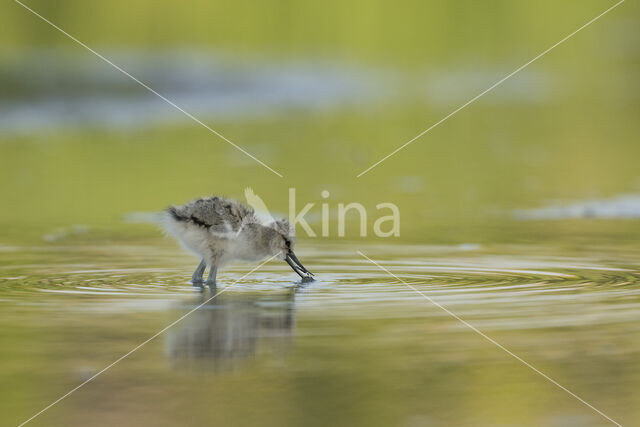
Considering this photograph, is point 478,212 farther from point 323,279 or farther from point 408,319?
point 408,319

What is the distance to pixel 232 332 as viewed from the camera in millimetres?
7414

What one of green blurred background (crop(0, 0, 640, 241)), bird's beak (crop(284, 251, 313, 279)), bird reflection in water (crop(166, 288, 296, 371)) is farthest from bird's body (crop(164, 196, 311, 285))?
green blurred background (crop(0, 0, 640, 241))

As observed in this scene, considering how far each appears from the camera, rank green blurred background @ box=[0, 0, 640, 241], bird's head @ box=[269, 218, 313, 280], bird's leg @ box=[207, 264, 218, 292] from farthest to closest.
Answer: green blurred background @ box=[0, 0, 640, 241]
bird's head @ box=[269, 218, 313, 280]
bird's leg @ box=[207, 264, 218, 292]

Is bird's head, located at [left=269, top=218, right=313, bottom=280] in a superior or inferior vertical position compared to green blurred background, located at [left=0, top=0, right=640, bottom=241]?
inferior

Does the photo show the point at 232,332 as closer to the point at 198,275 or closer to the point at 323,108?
the point at 198,275

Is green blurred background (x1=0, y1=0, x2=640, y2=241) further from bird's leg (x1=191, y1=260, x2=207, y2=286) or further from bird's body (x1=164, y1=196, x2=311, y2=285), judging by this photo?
bird's leg (x1=191, y1=260, x2=207, y2=286)

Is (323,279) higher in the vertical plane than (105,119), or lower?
lower

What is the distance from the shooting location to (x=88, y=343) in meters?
7.11

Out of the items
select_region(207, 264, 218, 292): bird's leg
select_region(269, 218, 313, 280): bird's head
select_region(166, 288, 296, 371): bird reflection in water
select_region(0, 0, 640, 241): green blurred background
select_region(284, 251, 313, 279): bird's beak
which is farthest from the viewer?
select_region(0, 0, 640, 241): green blurred background

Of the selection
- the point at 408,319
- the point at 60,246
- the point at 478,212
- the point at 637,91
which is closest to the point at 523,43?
the point at 637,91

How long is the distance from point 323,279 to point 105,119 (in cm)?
1424

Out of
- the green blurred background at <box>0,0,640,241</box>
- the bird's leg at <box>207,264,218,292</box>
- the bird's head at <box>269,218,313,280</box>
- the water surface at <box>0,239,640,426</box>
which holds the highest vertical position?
the green blurred background at <box>0,0,640,241</box>

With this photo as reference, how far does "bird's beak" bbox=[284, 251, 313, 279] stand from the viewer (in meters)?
9.55

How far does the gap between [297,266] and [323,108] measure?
52.7 feet
